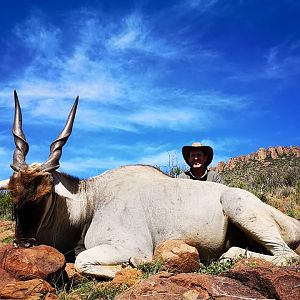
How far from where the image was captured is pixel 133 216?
6047 millimetres

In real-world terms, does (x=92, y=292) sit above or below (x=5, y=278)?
below

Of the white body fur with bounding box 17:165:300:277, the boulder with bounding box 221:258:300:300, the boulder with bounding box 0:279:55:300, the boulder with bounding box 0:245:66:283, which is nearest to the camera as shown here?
the boulder with bounding box 221:258:300:300

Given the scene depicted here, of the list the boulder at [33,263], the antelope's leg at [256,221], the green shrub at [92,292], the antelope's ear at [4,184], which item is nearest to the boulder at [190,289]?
the green shrub at [92,292]

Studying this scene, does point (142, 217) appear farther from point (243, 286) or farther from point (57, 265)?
point (243, 286)

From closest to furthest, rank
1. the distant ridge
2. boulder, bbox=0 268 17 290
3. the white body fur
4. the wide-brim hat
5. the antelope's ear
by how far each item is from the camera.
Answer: boulder, bbox=0 268 17 290, the white body fur, the antelope's ear, the wide-brim hat, the distant ridge

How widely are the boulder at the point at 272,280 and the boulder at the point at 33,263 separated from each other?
1.93m

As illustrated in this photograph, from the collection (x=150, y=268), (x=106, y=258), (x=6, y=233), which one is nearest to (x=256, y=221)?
(x=150, y=268)

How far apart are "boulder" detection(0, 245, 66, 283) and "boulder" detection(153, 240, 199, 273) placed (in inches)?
39.8

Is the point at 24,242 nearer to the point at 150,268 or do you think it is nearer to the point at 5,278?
the point at 5,278

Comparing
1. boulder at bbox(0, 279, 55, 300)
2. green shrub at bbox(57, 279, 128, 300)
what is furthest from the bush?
boulder at bbox(0, 279, 55, 300)

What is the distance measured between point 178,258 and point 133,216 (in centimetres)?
→ 125

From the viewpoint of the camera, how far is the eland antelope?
5.74 m

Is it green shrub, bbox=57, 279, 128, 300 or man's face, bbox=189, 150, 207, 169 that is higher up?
man's face, bbox=189, 150, 207, 169

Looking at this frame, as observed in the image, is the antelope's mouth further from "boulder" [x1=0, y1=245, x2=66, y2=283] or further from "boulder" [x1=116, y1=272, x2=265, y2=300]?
"boulder" [x1=116, y1=272, x2=265, y2=300]
